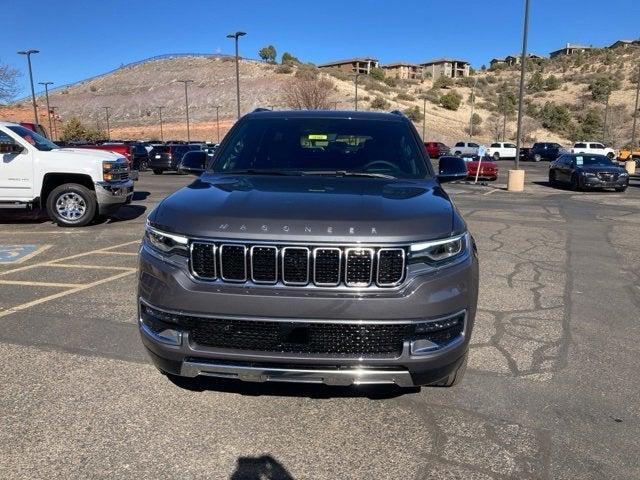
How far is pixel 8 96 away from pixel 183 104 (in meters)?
63.5

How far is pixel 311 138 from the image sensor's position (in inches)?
179

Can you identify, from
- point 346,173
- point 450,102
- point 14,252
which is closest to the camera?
point 346,173

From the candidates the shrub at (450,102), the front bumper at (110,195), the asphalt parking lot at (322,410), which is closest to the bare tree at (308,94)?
the shrub at (450,102)

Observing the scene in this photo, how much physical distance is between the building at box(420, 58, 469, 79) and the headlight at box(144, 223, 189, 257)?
147373 mm

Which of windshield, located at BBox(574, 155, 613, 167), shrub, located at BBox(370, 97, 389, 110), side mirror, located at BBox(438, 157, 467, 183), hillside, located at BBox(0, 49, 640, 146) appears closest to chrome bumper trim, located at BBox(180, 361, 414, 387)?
side mirror, located at BBox(438, 157, 467, 183)

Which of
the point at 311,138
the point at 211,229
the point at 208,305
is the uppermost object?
the point at 311,138

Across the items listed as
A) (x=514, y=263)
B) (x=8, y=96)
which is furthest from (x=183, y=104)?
(x=514, y=263)

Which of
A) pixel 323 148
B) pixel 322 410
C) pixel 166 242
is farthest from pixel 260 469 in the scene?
pixel 323 148

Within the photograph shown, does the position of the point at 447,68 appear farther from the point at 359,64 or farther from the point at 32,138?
the point at 32,138

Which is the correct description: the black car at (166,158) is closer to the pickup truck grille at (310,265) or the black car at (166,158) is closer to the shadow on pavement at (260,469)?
the pickup truck grille at (310,265)

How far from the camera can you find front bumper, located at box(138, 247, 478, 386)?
2.84 meters

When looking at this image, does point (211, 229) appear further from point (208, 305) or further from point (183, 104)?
point (183, 104)

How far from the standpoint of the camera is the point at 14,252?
8.30 m

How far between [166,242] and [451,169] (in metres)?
2.51
